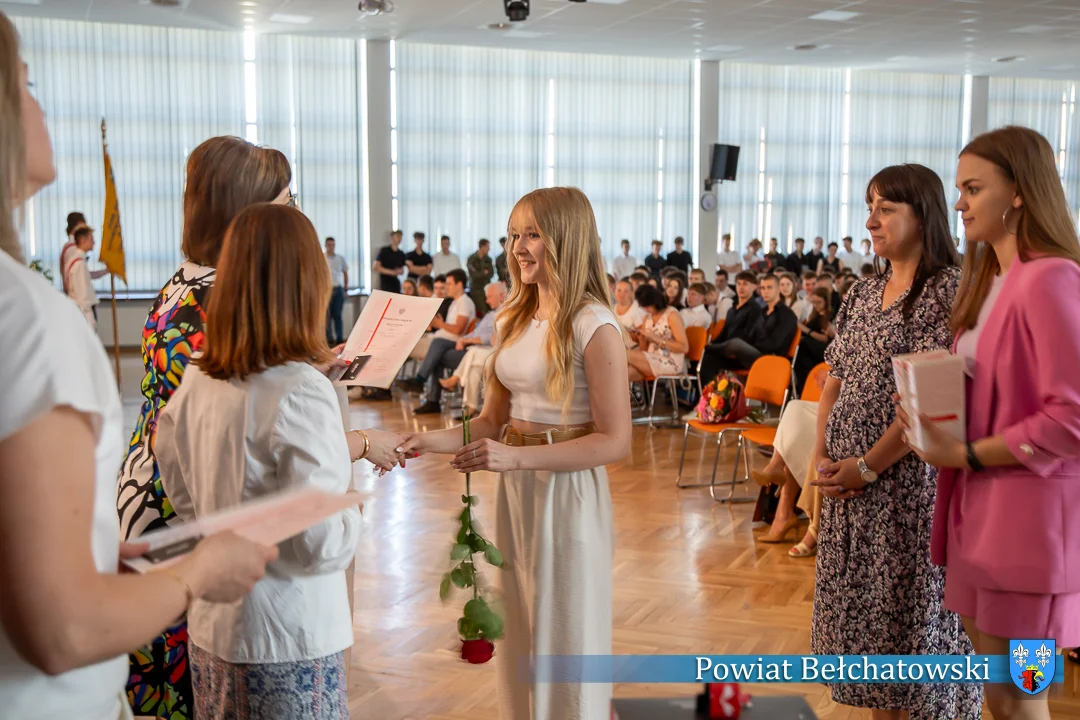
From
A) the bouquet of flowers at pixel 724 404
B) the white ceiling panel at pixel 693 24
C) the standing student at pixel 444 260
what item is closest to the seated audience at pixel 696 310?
the bouquet of flowers at pixel 724 404

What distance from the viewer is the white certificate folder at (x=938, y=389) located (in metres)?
2.11

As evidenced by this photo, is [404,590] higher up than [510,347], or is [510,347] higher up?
[510,347]

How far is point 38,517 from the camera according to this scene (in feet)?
3.01

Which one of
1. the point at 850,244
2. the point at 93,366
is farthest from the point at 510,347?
the point at 850,244

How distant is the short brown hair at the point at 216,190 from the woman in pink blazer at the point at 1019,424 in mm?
1567

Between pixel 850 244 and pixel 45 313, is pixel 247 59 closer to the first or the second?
pixel 850 244

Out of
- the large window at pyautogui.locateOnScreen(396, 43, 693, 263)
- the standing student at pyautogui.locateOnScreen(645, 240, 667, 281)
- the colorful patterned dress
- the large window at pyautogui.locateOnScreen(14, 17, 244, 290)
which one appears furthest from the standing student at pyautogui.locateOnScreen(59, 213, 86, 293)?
the standing student at pyautogui.locateOnScreen(645, 240, 667, 281)

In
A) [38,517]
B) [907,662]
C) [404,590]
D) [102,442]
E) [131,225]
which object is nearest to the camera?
[38,517]

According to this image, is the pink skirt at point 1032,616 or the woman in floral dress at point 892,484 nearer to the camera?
the pink skirt at point 1032,616

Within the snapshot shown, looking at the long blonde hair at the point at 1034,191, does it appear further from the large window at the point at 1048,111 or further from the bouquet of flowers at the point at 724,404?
the large window at the point at 1048,111

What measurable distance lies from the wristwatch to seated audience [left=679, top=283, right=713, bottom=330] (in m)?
7.48

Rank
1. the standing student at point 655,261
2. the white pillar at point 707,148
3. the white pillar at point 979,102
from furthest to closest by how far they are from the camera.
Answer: the white pillar at point 979,102 < the white pillar at point 707,148 < the standing student at point 655,261

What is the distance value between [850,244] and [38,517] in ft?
62.2

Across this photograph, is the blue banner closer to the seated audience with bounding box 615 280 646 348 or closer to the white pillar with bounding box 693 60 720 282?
the seated audience with bounding box 615 280 646 348
